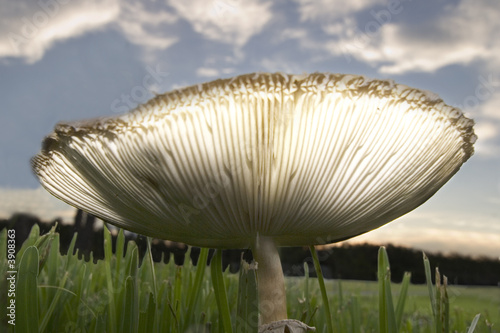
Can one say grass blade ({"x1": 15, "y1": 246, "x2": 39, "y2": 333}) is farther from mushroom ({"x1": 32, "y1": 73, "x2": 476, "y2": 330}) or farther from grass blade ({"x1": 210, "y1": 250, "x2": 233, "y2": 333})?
grass blade ({"x1": 210, "y1": 250, "x2": 233, "y2": 333})

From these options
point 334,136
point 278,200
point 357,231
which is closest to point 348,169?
point 334,136

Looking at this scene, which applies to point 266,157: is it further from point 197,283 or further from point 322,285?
point 197,283

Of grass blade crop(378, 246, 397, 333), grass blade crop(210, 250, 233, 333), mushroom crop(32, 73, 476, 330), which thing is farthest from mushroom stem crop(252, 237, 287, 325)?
grass blade crop(378, 246, 397, 333)

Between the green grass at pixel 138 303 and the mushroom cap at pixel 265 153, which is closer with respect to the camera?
the mushroom cap at pixel 265 153

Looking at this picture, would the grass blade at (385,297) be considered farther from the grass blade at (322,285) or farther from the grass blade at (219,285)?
the grass blade at (219,285)

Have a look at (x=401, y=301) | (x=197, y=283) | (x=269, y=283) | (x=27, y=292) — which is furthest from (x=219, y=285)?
(x=401, y=301)

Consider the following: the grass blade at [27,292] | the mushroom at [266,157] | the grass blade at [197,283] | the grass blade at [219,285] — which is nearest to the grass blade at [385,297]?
the mushroom at [266,157]

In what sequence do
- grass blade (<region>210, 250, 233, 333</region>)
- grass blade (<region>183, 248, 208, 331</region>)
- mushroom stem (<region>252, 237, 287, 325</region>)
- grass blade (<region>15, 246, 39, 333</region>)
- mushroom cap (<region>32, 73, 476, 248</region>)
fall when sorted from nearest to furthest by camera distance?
mushroom cap (<region>32, 73, 476, 248</region>) < grass blade (<region>15, 246, 39, 333</region>) < mushroom stem (<region>252, 237, 287, 325</region>) < grass blade (<region>210, 250, 233, 333</region>) < grass blade (<region>183, 248, 208, 331</region>)

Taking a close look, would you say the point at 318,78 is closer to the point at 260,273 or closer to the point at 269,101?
the point at 269,101
